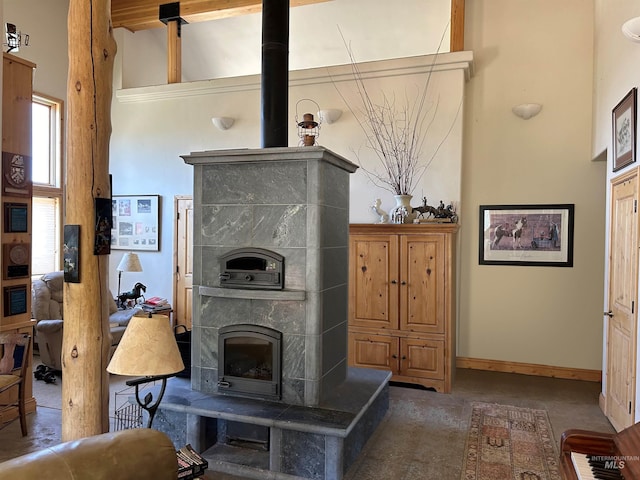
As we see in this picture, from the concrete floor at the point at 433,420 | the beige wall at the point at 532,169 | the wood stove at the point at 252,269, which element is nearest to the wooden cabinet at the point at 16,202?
the concrete floor at the point at 433,420

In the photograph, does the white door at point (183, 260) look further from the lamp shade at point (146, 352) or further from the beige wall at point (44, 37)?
the lamp shade at point (146, 352)

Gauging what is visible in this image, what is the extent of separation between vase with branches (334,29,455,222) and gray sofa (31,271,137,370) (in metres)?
3.29

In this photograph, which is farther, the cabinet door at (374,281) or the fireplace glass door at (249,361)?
the cabinet door at (374,281)

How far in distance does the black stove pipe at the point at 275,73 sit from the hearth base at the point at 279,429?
1.91m

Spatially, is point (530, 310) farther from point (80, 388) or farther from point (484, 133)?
point (80, 388)

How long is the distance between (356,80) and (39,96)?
4188 millimetres

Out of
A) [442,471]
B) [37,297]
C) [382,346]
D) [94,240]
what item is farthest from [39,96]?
[442,471]

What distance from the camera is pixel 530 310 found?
16.7 ft

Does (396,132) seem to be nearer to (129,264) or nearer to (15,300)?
(129,264)

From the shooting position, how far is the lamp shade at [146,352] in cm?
204

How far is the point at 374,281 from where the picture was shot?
190 inches

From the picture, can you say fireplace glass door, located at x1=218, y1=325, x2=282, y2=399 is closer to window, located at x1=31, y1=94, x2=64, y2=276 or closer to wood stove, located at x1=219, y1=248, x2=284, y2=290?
wood stove, located at x1=219, y1=248, x2=284, y2=290

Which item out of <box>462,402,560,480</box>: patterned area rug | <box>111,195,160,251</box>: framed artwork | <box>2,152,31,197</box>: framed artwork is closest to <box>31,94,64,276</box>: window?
<box>111,195,160,251</box>: framed artwork

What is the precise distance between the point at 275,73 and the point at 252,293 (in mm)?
1681
